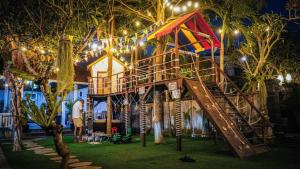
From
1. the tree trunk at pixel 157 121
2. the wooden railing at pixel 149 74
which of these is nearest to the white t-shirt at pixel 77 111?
the wooden railing at pixel 149 74

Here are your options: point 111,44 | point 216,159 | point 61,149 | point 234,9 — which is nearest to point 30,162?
point 61,149

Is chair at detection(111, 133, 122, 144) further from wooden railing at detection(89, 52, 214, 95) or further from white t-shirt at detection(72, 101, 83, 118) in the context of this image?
wooden railing at detection(89, 52, 214, 95)

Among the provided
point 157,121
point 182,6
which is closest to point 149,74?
point 157,121

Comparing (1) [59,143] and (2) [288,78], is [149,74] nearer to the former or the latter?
(1) [59,143]

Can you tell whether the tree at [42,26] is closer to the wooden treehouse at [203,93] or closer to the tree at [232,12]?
the wooden treehouse at [203,93]

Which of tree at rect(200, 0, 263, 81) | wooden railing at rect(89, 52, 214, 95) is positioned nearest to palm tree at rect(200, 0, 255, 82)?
tree at rect(200, 0, 263, 81)

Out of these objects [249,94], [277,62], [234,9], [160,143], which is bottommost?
[160,143]

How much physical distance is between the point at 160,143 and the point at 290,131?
31.7 ft

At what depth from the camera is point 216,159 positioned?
27.2 feet

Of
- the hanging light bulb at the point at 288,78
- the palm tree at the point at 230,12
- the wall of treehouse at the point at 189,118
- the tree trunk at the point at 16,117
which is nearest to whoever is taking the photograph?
the tree trunk at the point at 16,117

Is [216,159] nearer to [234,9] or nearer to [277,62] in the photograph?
[234,9]

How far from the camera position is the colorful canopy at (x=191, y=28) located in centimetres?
1157

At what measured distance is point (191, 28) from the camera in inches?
517

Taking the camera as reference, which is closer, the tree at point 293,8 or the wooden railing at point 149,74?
the wooden railing at point 149,74
